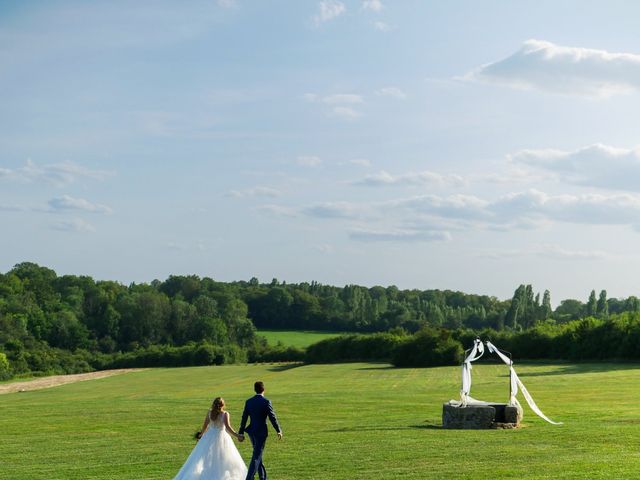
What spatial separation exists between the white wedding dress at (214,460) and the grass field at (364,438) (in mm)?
2722

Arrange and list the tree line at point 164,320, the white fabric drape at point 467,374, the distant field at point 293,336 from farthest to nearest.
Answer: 1. the distant field at point 293,336
2. the tree line at point 164,320
3. the white fabric drape at point 467,374

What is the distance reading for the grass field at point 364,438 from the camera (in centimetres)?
2183

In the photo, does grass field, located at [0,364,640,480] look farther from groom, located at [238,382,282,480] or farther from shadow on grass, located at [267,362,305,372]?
shadow on grass, located at [267,362,305,372]

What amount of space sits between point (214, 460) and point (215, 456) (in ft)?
0.31

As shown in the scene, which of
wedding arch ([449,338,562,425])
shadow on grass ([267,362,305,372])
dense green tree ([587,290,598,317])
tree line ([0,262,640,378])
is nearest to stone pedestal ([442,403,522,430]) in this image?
wedding arch ([449,338,562,425])

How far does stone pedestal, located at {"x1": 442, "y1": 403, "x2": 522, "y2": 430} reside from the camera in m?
31.3

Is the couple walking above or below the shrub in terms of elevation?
above

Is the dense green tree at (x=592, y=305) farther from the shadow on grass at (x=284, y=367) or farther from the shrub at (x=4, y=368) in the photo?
the shrub at (x=4, y=368)

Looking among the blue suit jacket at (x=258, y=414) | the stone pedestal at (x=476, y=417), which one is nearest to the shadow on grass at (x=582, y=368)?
the stone pedestal at (x=476, y=417)

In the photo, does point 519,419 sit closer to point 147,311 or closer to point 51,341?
point 51,341

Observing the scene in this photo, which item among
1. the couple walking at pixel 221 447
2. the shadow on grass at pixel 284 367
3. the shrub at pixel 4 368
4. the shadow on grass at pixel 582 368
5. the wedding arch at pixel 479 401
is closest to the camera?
the couple walking at pixel 221 447

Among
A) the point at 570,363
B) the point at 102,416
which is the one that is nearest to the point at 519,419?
the point at 102,416

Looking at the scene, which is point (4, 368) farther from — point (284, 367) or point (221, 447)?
point (221, 447)

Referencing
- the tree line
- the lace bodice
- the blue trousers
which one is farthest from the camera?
the tree line
